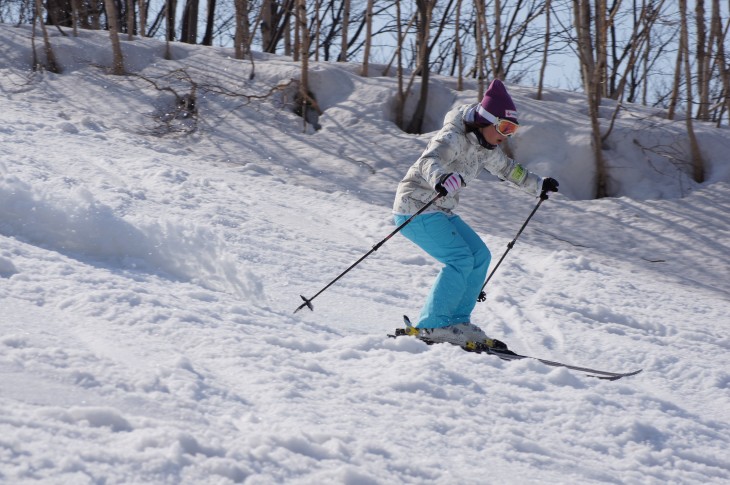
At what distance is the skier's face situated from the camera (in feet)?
15.3

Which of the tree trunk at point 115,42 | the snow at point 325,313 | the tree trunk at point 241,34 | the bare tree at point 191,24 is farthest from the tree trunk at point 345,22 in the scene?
the bare tree at point 191,24

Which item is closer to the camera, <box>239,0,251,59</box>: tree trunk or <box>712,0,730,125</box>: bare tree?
<box>712,0,730,125</box>: bare tree

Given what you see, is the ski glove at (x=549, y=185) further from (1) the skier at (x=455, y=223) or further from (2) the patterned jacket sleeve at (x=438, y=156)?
(2) the patterned jacket sleeve at (x=438, y=156)

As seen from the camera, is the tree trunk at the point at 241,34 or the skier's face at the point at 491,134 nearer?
the skier's face at the point at 491,134

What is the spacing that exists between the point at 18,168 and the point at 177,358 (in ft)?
15.7

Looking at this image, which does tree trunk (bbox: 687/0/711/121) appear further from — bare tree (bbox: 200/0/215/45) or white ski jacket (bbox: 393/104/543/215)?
bare tree (bbox: 200/0/215/45)

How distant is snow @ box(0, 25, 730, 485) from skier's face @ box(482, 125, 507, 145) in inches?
54.1

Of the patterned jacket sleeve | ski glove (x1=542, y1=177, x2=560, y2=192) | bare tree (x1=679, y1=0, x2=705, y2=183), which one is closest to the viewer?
the patterned jacket sleeve

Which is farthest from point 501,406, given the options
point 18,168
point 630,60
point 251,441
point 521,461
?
point 630,60

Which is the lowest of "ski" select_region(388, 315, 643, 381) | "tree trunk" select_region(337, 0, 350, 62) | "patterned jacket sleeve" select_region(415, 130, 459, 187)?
"ski" select_region(388, 315, 643, 381)

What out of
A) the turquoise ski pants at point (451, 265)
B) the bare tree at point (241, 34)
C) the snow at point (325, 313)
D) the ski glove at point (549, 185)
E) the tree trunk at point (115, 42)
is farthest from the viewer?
the bare tree at point (241, 34)

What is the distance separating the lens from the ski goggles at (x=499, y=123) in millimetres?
4582

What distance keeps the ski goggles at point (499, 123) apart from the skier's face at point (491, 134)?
0.06 feet

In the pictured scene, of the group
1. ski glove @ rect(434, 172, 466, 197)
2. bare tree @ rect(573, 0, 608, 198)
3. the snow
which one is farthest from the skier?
bare tree @ rect(573, 0, 608, 198)
